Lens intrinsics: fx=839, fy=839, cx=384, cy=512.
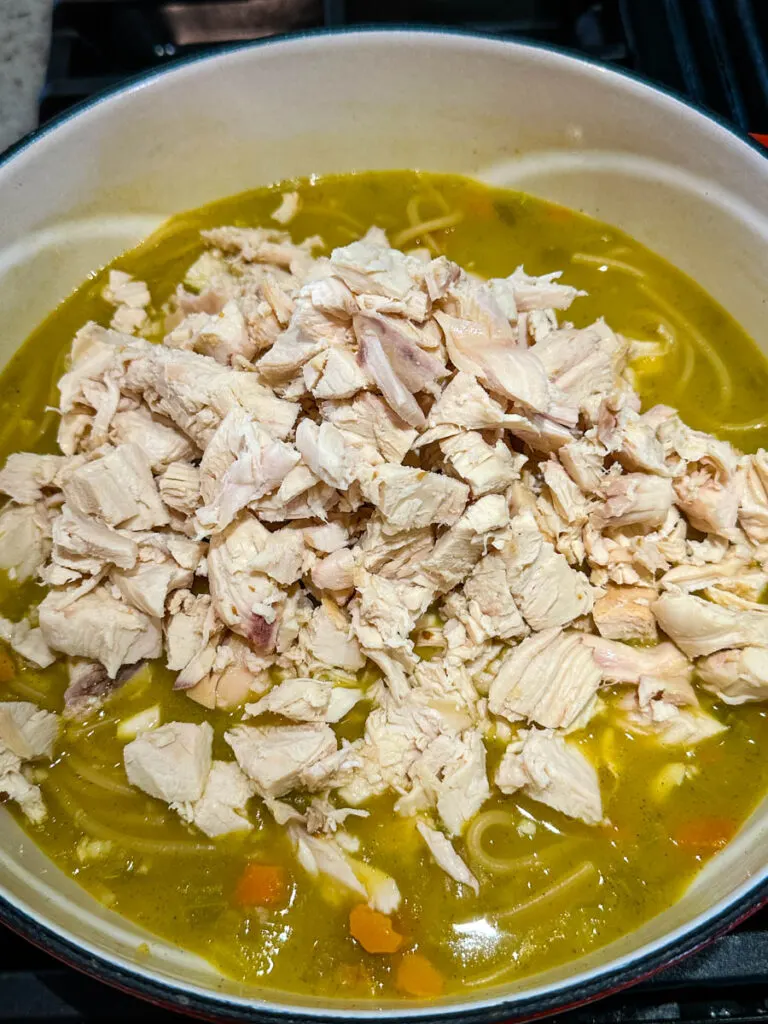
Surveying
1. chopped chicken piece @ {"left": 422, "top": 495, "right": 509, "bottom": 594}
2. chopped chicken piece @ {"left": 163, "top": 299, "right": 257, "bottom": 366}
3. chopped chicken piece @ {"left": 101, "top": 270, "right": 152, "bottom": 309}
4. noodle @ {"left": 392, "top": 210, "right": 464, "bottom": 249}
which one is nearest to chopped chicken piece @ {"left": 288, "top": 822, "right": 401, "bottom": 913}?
chopped chicken piece @ {"left": 422, "top": 495, "right": 509, "bottom": 594}

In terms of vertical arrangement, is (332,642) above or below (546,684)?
above

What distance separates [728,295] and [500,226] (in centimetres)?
98

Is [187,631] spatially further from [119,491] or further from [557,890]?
[557,890]

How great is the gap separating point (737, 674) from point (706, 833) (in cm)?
49

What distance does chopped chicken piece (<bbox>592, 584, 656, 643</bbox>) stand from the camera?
2742mm

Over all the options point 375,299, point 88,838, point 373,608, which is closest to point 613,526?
point 373,608

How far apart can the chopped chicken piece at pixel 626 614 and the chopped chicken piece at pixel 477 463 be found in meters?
0.53

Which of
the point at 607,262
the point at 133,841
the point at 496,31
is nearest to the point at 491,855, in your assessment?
the point at 133,841

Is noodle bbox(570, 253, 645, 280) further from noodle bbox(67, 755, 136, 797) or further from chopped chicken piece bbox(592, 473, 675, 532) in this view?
noodle bbox(67, 755, 136, 797)

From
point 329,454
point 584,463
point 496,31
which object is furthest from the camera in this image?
point 496,31

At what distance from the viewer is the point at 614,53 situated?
3748 millimetres

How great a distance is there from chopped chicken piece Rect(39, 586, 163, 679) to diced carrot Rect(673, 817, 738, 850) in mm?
1762

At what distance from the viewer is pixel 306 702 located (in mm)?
2594

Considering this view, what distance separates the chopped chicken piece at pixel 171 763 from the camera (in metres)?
2.52
